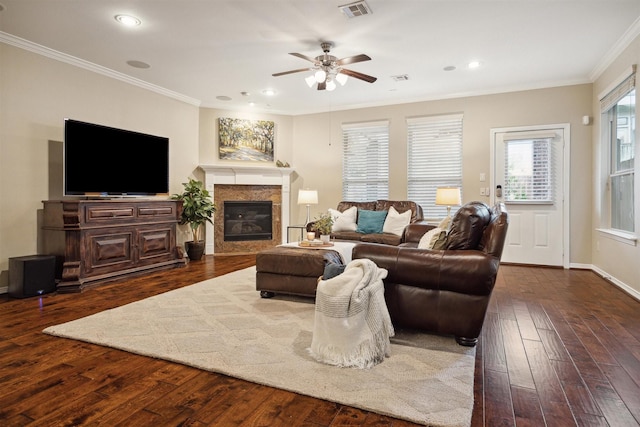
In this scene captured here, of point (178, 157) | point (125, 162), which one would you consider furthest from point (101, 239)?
point (178, 157)

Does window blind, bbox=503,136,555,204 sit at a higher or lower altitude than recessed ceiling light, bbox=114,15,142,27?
lower

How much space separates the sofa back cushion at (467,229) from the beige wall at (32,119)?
4.49m

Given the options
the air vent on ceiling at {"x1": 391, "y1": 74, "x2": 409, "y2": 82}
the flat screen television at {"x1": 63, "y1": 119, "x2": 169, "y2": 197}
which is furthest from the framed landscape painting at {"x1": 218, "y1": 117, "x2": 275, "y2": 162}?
the air vent on ceiling at {"x1": 391, "y1": 74, "x2": 409, "y2": 82}

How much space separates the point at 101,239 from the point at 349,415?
152 inches

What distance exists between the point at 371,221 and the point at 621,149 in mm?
3289

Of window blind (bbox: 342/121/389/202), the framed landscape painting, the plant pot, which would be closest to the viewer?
the plant pot

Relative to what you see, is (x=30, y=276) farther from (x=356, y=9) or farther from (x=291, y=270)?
(x=356, y=9)

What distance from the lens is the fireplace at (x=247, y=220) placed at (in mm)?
6855

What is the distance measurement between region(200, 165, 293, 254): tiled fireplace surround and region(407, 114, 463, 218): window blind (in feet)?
7.92

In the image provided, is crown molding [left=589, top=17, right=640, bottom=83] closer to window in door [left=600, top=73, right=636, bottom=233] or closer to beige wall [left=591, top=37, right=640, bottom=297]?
beige wall [left=591, top=37, right=640, bottom=297]

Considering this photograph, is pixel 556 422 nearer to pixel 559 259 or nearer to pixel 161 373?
pixel 161 373

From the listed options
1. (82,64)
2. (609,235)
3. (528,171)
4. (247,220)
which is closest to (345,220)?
(247,220)

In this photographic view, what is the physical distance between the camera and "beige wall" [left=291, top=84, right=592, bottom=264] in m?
5.29

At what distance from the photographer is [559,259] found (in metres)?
5.43
